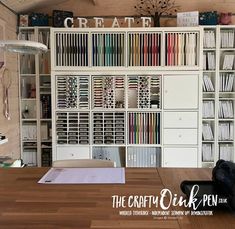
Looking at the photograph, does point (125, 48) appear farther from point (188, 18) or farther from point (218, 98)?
point (218, 98)

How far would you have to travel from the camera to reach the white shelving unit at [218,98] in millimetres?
4004

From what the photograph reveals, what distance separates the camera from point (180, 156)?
3.82 meters

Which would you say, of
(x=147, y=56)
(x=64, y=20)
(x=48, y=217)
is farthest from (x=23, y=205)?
(x=64, y=20)

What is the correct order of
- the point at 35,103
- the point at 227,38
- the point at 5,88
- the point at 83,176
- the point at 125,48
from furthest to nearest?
the point at 35,103
the point at 227,38
the point at 125,48
the point at 5,88
the point at 83,176

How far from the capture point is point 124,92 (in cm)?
383

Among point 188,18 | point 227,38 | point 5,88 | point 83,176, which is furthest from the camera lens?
point 227,38

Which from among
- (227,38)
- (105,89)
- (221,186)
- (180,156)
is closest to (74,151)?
(105,89)

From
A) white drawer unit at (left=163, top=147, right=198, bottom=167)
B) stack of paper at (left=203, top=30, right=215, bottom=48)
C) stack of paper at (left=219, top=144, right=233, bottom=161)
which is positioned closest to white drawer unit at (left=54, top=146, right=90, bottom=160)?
white drawer unit at (left=163, top=147, right=198, bottom=167)

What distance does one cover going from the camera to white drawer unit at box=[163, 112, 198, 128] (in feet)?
12.4

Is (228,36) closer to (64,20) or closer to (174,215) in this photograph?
(64,20)

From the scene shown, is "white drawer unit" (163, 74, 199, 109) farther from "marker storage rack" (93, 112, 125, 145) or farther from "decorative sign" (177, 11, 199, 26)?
"decorative sign" (177, 11, 199, 26)

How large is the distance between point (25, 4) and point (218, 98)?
276cm

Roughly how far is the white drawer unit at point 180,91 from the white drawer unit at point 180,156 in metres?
0.54

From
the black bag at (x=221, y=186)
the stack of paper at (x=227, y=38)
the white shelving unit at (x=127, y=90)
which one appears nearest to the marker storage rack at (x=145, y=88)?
the white shelving unit at (x=127, y=90)
